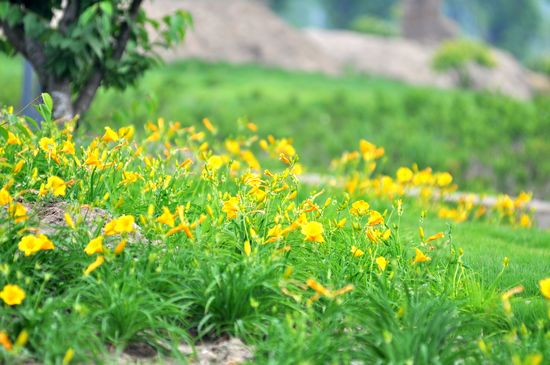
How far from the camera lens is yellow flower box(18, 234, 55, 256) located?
131 inches

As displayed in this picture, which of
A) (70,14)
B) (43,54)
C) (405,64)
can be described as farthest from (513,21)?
(43,54)

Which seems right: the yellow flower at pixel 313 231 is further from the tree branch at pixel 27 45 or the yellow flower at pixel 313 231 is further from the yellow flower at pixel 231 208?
the tree branch at pixel 27 45

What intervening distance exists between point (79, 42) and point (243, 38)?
20.5 meters

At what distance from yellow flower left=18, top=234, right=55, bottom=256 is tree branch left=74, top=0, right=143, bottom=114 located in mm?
3346

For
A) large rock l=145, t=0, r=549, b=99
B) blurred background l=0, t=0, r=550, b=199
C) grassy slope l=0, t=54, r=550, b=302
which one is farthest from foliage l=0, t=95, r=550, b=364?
large rock l=145, t=0, r=549, b=99

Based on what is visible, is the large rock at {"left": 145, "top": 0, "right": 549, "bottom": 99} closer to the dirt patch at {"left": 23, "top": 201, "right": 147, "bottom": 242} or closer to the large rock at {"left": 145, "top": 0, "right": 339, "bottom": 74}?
the large rock at {"left": 145, "top": 0, "right": 339, "bottom": 74}

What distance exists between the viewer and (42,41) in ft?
20.3

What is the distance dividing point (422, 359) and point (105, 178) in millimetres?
2019

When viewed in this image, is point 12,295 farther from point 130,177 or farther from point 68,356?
point 130,177

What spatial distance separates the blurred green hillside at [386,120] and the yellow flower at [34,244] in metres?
7.12

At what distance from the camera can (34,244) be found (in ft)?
11.1

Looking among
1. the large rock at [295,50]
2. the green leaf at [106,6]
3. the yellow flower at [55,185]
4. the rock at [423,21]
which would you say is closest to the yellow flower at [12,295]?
the yellow flower at [55,185]

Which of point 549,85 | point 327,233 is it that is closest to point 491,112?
point 327,233

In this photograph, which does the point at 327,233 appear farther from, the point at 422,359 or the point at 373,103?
the point at 373,103
